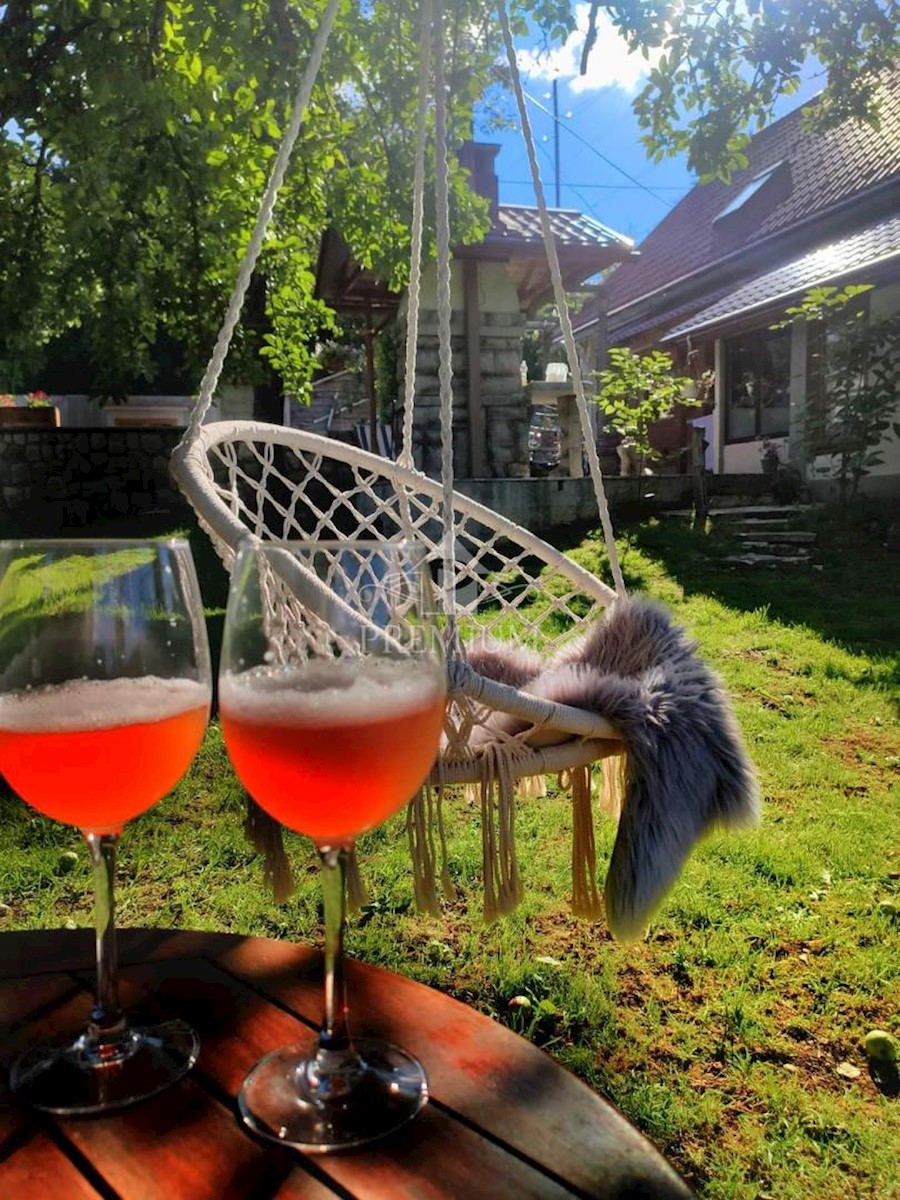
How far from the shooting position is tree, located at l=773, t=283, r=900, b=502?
7.38m

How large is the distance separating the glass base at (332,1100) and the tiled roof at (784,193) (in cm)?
906

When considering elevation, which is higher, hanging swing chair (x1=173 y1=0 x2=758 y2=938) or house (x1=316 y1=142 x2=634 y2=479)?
house (x1=316 y1=142 x2=634 y2=479)

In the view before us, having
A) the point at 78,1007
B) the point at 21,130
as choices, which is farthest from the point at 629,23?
the point at 78,1007

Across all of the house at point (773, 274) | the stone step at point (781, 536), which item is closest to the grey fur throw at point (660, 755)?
the stone step at point (781, 536)

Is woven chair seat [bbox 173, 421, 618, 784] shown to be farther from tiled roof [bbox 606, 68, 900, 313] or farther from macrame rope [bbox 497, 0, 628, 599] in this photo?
tiled roof [bbox 606, 68, 900, 313]

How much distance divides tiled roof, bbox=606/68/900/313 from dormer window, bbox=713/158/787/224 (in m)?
0.16

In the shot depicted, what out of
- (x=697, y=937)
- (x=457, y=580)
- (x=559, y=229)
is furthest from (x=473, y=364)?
(x=457, y=580)

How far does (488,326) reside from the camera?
8.37 metres

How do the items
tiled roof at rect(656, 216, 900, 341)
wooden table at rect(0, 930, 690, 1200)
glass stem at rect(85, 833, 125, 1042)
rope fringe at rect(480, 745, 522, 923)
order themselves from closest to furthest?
wooden table at rect(0, 930, 690, 1200)
glass stem at rect(85, 833, 125, 1042)
rope fringe at rect(480, 745, 522, 923)
tiled roof at rect(656, 216, 900, 341)

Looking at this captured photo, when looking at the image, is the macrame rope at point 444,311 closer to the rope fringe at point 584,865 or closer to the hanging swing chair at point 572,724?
the hanging swing chair at point 572,724

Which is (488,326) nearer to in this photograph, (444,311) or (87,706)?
(444,311)

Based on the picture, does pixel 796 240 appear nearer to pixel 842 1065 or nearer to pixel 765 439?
pixel 765 439

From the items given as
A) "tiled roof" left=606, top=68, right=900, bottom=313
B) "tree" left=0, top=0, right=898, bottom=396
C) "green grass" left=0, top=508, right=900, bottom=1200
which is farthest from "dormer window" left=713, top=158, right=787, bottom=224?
"green grass" left=0, top=508, right=900, bottom=1200

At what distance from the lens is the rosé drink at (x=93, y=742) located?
2.07ft
